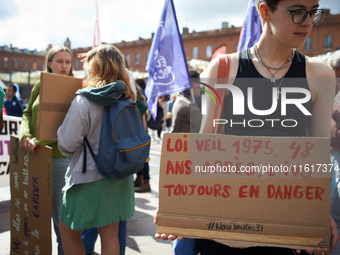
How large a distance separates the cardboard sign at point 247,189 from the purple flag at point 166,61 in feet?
12.3

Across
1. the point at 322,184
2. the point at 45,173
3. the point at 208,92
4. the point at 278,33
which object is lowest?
the point at 45,173

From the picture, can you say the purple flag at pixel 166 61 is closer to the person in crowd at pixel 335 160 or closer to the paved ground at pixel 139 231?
the paved ground at pixel 139 231

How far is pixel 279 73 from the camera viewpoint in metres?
1.40

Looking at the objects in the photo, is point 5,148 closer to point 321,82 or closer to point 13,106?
point 13,106

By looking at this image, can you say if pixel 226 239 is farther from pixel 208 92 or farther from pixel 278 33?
pixel 278 33

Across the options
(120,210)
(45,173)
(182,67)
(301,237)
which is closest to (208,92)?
(301,237)

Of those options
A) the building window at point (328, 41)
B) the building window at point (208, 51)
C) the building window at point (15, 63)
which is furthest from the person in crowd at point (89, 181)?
the building window at point (15, 63)

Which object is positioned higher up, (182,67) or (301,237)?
(182,67)

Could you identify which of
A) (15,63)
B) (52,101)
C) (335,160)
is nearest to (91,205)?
(52,101)

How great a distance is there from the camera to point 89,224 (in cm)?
217

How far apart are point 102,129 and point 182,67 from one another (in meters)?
2.95

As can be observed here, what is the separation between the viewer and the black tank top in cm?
135

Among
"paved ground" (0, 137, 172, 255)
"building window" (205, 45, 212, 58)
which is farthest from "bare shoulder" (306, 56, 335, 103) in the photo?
"building window" (205, 45, 212, 58)

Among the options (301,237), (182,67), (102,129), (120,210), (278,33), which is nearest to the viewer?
(301,237)
